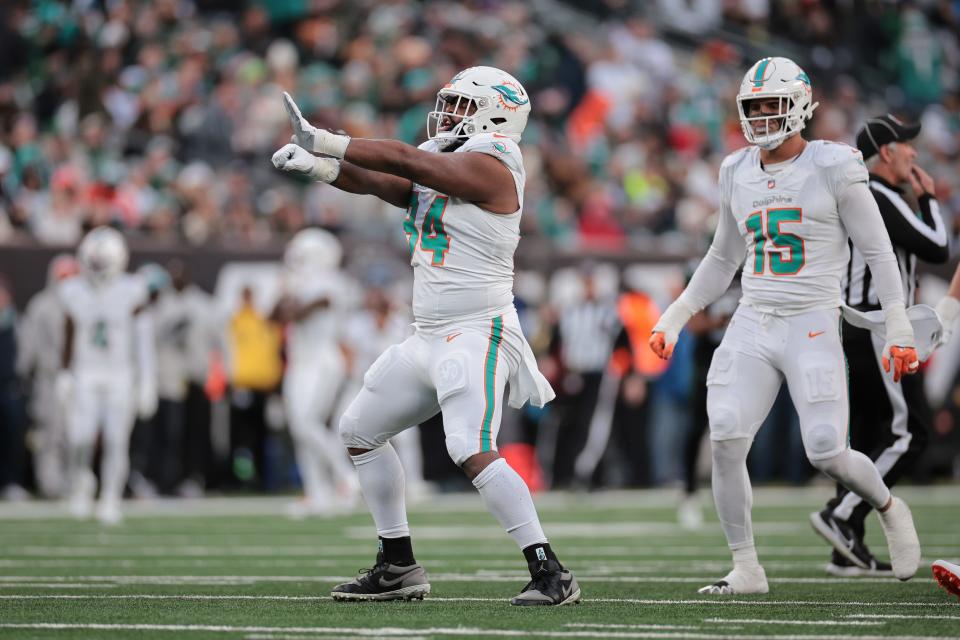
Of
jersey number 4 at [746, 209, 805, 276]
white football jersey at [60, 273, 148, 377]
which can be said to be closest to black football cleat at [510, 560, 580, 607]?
jersey number 4 at [746, 209, 805, 276]

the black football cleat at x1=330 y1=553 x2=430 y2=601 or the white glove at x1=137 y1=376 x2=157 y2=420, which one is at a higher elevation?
the white glove at x1=137 y1=376 x2=157 y2=420

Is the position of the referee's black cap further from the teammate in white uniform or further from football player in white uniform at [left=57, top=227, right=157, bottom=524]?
football player in white uniform at [left=57, top=227, right=157, bottom=524]

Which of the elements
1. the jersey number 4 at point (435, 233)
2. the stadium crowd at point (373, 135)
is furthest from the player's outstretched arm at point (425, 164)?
the stadium crowd at point (373, 135)

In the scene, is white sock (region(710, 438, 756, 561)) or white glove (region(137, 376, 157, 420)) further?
white glove (region(137, 376, 157, 420))

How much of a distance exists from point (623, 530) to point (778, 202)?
4.63m

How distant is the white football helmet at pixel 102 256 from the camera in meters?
12.8

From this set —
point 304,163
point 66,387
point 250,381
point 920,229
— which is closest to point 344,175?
point 304,163

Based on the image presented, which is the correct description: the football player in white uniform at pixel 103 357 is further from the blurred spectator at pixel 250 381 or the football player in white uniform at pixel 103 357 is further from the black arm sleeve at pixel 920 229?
the black arm sleeve at pixel 920 229

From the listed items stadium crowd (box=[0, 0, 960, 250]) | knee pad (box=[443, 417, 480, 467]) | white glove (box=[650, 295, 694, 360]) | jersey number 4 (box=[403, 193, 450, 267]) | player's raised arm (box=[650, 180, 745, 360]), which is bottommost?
knee pad (box=[443, 417, 480, 467])

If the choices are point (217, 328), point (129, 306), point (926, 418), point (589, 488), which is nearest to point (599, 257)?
point (589, 488)

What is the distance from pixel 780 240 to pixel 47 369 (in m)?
9.35

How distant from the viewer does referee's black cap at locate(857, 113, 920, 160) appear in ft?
25.5

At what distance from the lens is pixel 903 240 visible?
7492 millimetres

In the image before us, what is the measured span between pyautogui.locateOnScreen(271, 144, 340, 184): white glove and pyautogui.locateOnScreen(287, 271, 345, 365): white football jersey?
7303mm
